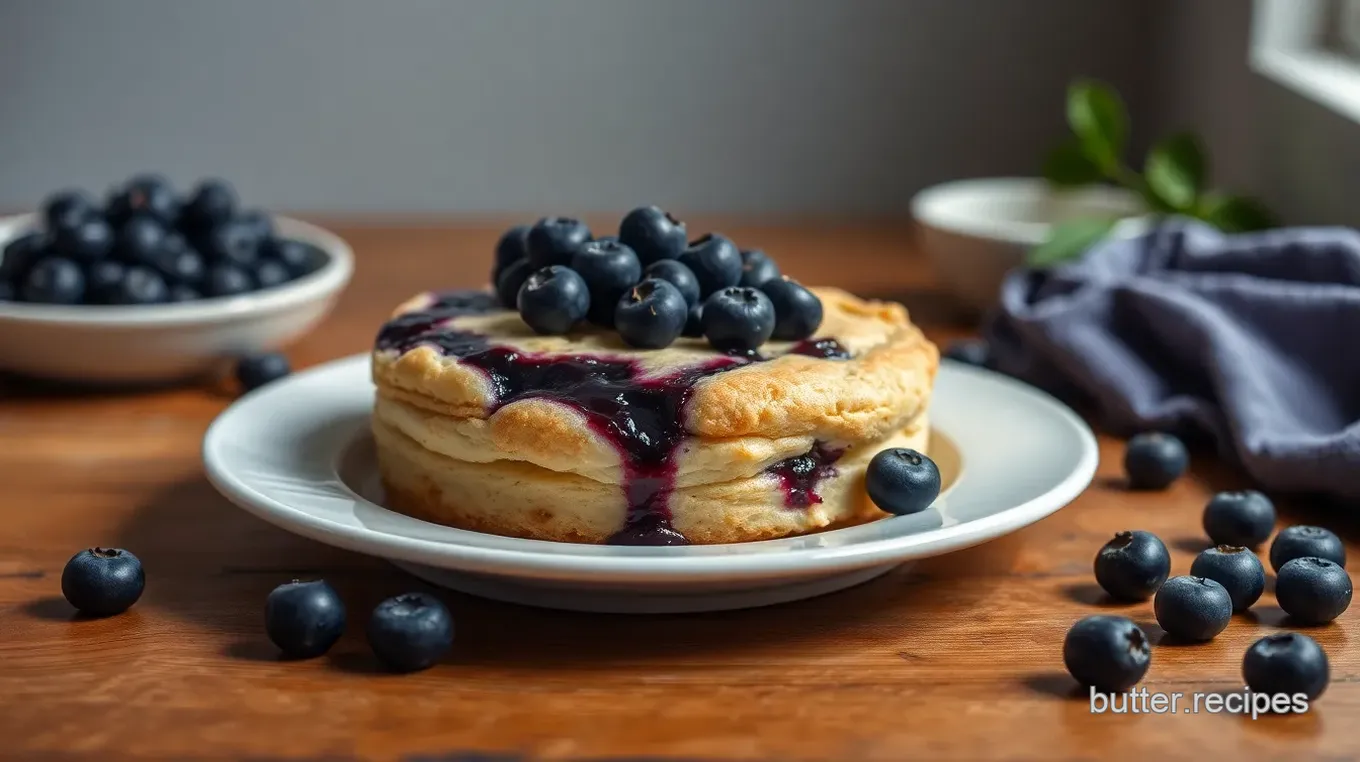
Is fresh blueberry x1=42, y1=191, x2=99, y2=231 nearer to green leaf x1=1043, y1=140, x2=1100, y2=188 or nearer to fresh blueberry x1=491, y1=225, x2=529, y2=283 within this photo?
fresh blueberry x1=491, y1=225, x2=529, y2=283

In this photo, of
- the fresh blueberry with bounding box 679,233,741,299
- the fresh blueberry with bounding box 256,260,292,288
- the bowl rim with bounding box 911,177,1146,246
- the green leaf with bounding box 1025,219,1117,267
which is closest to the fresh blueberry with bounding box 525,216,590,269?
the fresh blueberry with bounding box 679,233,741,299

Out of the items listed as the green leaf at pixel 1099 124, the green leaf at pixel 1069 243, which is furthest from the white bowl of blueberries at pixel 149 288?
the green leaf at pixel 1099 124

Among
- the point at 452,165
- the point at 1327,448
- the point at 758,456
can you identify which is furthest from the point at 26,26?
the point at 1327,448

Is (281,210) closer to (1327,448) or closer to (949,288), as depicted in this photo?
(949,288)

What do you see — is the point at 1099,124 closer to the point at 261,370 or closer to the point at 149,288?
the point at 261,370

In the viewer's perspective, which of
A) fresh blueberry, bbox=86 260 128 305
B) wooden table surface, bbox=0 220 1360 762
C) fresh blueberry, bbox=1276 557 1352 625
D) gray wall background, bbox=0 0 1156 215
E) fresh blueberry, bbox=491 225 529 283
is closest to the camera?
wooden table surface, bbox=0 220 1360 762
